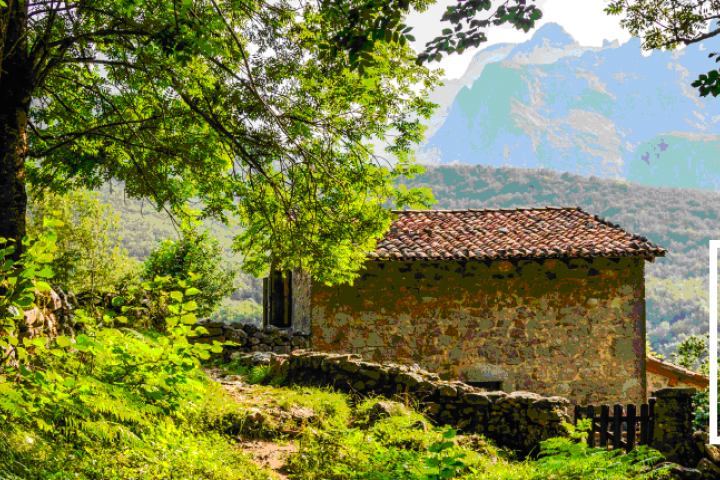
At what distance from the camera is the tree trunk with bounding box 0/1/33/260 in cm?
524

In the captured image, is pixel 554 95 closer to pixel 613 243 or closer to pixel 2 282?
pixel 613 243

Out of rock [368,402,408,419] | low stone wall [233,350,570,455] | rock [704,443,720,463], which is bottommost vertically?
rock [704,443,720,463]

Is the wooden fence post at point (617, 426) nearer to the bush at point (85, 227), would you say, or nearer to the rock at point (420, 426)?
the rock at point (420, 426)

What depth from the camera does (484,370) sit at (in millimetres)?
12352

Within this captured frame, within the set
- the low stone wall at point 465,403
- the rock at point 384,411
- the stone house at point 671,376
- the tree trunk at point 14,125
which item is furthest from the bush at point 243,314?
the tree trunk at point 14,125

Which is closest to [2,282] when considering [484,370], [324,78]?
[324,78]

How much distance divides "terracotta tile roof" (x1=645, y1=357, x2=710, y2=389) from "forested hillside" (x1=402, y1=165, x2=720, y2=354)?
3460cm

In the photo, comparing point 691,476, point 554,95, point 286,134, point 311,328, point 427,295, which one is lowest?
point 691,476

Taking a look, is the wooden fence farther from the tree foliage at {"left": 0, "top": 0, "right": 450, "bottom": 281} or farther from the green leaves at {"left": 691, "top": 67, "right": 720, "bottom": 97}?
the green leaves at {"left": 691, "top": 67, "right": 720, "bottom": 97}

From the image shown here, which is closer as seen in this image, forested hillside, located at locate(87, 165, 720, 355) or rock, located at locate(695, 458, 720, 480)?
rock, located at locate(695, 458, 720, 480)

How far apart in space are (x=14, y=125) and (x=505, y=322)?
34.9 feet

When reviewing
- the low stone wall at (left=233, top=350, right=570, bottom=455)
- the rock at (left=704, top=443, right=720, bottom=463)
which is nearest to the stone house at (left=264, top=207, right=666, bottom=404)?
the low stone wall at (left=233, top=350, right=570, bottom=455)

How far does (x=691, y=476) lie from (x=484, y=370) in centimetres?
571

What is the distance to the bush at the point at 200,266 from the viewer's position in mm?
19016
